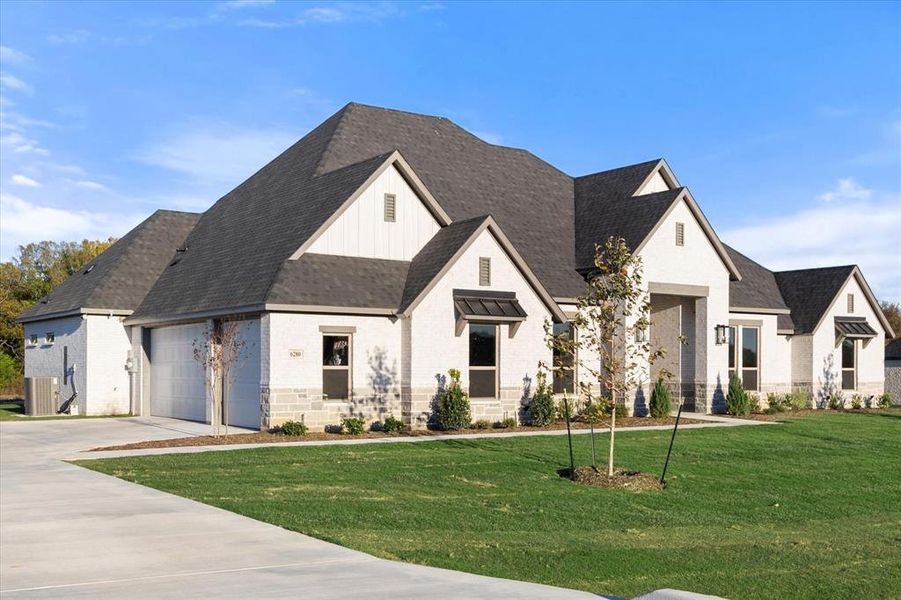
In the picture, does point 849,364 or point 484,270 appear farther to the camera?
point 849,364

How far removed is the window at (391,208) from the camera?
27.8 meters

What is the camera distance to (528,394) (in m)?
28.2

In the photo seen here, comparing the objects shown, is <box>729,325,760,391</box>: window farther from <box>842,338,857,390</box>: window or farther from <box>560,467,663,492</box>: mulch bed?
<box>560,467,663,492</box>: mulch bed

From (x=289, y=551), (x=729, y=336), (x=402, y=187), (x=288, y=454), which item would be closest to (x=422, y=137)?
(x=402, y=187)

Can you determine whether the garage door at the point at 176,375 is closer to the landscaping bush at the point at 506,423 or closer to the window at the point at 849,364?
the landscaping bush at the point at 506,423

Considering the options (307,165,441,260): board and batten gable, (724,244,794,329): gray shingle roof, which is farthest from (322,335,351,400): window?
(724,244,794,329): gray shingle roof

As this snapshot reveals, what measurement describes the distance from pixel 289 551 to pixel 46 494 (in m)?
6.05

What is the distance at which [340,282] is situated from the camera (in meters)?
26.1

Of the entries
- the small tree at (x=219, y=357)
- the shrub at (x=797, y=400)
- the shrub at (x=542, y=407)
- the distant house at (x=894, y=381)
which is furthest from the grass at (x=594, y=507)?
the distant house at (x=894, y=381)

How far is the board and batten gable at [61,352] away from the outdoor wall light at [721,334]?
67.6 feet

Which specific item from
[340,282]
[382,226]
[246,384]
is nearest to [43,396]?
[246,384]

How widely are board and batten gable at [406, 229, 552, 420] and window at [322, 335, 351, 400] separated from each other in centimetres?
170

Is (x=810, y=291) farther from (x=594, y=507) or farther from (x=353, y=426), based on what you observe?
(x=594, y=507)

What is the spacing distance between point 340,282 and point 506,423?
5928 millimetres
